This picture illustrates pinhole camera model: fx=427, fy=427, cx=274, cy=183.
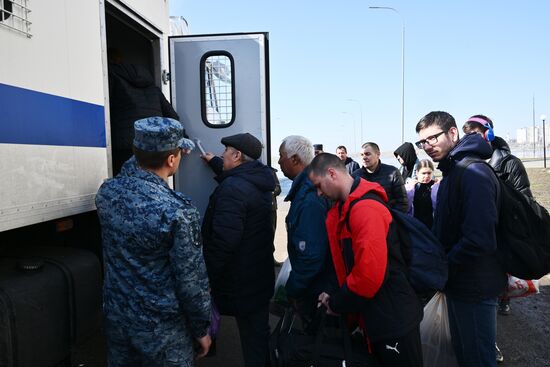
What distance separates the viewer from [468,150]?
95.3 inches

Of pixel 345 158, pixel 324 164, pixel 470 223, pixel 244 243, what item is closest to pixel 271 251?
pixel 244 243

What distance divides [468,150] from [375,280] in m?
0.99

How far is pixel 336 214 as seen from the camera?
2.35 meters

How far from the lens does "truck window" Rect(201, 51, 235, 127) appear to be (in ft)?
12.8

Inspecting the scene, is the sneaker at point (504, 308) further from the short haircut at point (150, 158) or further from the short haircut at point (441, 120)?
the short haircut at point (150, 158)

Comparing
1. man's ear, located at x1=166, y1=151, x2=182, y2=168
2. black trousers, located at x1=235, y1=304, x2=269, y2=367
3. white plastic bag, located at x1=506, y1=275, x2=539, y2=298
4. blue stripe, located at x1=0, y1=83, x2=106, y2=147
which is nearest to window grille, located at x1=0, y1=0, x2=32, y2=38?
blue stripe, located at x1=0, y1=83, x2=106, y2=147

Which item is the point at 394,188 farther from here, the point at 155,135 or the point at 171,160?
the point at 155,135

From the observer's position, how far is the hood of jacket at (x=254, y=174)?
2705 mm

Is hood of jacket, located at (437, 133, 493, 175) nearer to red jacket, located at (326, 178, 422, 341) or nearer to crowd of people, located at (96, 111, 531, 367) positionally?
crowd of people, located at (96, 111, 531, 367)

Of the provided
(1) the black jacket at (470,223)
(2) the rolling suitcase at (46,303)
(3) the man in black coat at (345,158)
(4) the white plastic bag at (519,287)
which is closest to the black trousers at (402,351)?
(1) the black jacket at (470,223)

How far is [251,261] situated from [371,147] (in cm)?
290

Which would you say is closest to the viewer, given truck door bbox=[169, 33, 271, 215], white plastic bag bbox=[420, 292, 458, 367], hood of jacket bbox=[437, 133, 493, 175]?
hood of jacket bbox=[437, 133, 493, 175]

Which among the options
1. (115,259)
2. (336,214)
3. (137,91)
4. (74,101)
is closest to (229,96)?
(137,91)

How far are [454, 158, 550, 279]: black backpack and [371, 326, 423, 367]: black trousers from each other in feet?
2.44
